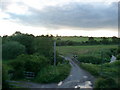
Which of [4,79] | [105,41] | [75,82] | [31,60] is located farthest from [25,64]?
[105,41]

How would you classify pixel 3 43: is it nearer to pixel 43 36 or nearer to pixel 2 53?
pixel 2 53

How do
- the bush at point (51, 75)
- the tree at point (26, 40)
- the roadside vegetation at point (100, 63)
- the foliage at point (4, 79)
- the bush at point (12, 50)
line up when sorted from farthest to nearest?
the tree at point (26, 40), the bush at point (12, 50), the bush at point (51, 75), the roadside vegetation at point (100, 63), the foliage at point (4, 79)

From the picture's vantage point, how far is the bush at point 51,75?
20.7 ft

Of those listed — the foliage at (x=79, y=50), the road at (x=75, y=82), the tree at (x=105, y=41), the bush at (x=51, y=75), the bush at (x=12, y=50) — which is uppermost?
the tree at (x=105, y=41)

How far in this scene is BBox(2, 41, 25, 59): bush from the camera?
267 inches

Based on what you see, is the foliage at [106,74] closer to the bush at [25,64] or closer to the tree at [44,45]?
the tree at [44,45]

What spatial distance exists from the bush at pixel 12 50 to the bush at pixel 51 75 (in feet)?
3.33

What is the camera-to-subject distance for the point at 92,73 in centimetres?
688

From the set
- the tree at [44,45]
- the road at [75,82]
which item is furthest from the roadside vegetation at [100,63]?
the tree at [44,45]

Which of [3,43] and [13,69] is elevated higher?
[3,43]

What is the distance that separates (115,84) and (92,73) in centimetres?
130

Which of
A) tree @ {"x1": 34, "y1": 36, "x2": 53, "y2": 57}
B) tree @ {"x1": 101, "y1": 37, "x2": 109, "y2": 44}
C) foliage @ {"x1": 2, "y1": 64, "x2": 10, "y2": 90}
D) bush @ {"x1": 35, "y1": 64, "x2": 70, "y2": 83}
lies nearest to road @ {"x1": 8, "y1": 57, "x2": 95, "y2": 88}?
bush @ {"x1": 35, "y1": 64, "x2": 70, "y2": 83}

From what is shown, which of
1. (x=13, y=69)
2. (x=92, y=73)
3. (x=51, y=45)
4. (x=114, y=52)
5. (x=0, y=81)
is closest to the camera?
(x=0, y=81)

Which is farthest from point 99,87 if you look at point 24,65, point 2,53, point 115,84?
point 2,53
